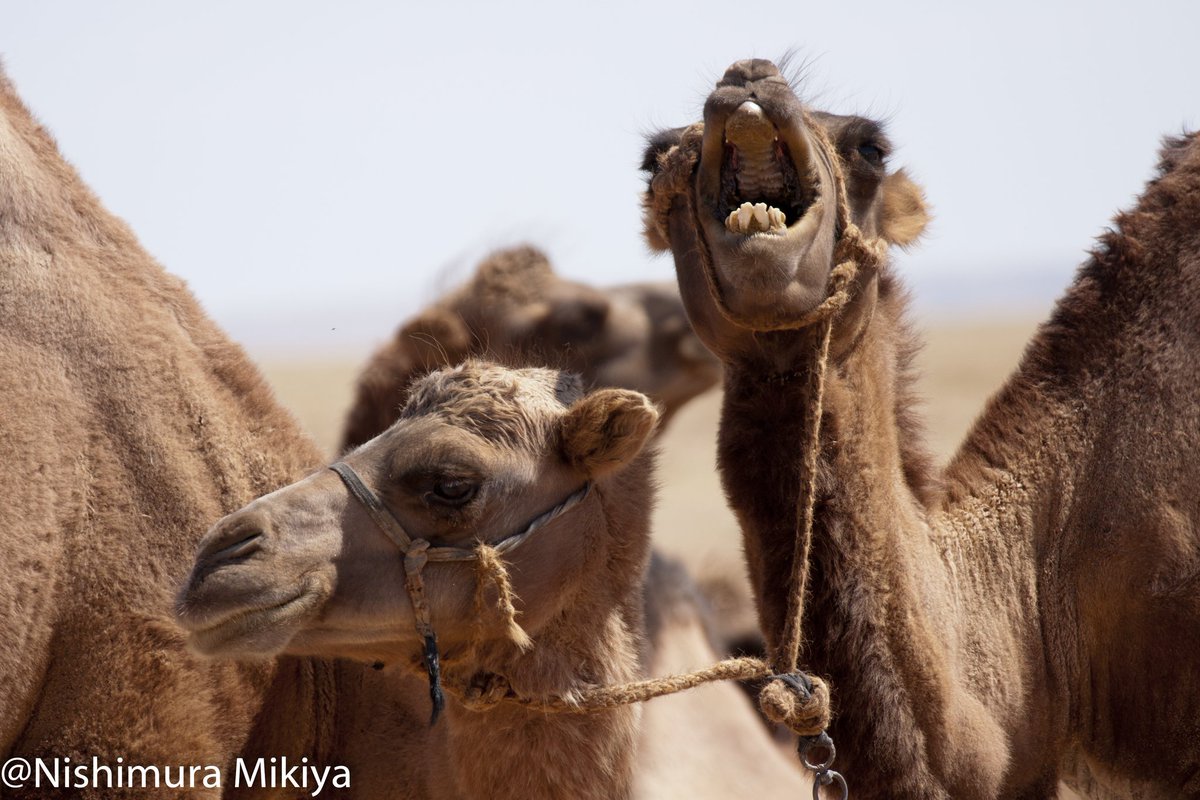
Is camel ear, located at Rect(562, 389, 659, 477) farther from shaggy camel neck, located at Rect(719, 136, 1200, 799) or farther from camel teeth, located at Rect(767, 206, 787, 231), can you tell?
camel teeth, located at Rect(767, 206, 787, 231)

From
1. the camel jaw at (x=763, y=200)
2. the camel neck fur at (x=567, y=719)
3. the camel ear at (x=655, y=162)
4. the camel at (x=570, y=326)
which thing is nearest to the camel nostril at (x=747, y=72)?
the camel jaw at (x=763, y=200)

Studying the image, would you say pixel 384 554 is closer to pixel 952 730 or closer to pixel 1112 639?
pixel 952 730

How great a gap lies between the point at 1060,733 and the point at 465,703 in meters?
1.63

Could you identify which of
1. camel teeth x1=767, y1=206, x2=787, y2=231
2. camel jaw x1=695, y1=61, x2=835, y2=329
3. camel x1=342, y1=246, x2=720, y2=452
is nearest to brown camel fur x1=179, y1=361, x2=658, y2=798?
camel jaw x1=695, y1=61, x2=835, y2=329

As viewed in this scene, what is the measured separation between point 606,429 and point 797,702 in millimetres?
892

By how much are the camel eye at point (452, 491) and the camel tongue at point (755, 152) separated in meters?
1.01

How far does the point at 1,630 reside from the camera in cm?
366

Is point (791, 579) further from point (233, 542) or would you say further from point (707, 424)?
point (707, 424)

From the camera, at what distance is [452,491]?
3475 millimetres

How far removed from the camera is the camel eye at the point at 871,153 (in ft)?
11.9

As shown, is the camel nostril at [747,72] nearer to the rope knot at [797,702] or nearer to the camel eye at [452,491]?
the camel eye at [452,491]

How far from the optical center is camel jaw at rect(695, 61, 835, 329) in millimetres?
3189

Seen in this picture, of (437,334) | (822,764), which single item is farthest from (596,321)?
(822,764)

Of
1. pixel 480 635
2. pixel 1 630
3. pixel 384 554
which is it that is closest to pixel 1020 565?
pixel 480 635
